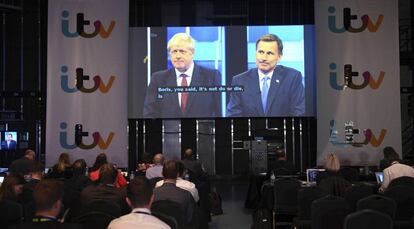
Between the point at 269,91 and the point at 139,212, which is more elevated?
the point at 269,91

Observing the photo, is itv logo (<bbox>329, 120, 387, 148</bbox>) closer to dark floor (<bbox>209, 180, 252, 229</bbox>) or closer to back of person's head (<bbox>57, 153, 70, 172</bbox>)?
dark floor (<bbox>209, 180, 252, 229</bbox>)

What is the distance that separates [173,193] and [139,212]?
180 centimetres

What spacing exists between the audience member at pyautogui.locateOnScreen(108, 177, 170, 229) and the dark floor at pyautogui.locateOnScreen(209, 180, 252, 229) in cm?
549

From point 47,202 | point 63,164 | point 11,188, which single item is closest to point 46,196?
point 47,202

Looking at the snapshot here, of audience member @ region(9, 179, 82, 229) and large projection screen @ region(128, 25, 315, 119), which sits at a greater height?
large projection screen @ region(128, 25, 315, 119)

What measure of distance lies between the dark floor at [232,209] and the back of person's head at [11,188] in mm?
3885

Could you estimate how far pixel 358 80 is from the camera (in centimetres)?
1483

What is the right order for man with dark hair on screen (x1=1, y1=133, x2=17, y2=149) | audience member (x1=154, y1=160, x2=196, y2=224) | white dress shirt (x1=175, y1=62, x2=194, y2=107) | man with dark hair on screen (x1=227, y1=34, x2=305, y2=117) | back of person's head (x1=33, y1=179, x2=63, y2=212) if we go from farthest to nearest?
1. man with dark hair on screen (x1=1, y1=133, x2=17, y2=149)
2. white dress shirt (x1=175, y1=62, x2=194, y2=107)
3. man with dark hair on screen (x1=227, y1=34, x2=305, y2=117)
4. audience member (x1=154, y1=160, x2=196, y2=224)
5. back of person's head (x1=33, y1=179, x2=63, y2=212)

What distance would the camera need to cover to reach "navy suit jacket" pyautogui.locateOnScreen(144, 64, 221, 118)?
48.8 ft

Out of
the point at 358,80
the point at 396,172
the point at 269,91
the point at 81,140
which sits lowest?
the point at 396,172

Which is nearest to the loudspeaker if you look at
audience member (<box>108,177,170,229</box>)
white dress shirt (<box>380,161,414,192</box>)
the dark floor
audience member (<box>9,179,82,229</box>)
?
the dark floor

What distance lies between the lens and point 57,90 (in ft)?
49.2

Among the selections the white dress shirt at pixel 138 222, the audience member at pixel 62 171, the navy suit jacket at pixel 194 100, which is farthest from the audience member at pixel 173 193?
the navy suit jacket at pixel 194 100

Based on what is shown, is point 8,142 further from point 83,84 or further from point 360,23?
point 360,23
